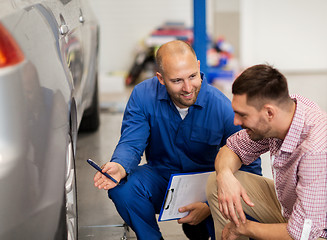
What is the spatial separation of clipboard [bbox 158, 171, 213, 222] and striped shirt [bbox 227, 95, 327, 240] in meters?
0.47

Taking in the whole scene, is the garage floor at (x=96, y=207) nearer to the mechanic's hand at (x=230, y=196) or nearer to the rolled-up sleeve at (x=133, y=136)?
the rolled-up sleeve at (x=133, y=136)

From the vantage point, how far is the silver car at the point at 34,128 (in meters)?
1.27

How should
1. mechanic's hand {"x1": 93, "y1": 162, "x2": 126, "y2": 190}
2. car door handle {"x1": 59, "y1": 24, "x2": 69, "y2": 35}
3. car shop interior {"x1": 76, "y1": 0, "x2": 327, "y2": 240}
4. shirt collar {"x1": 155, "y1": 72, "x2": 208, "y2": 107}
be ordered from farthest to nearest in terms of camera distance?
car shop interior {"x1": 76, "y1": 0, "x2": 327, "y2": 240} → shirt collar {"x1": 155, "y1": 72, "x2": 208, "y2": 107} → mechanic's hand {"x1": 93, "y1": 162, "x2": 126, "y2": 190} → car door handle {"x1": 59, "y1": 24, "x2": 69, "y2": 35}

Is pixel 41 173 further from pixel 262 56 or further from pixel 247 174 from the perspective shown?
pixel 262 56

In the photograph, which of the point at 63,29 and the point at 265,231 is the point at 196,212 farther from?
the point at 63,29

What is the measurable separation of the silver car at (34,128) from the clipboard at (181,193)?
575 millimetres

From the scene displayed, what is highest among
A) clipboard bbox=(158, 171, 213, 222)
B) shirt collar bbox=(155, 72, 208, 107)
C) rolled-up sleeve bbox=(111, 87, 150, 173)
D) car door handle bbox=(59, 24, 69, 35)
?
car door handle bbox=(59, 24, 69, 35)

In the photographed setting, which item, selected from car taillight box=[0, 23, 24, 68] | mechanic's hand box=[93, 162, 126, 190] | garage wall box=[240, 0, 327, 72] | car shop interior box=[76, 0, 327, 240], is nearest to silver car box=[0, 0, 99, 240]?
car taillight box=[0, 23, 24, 68]

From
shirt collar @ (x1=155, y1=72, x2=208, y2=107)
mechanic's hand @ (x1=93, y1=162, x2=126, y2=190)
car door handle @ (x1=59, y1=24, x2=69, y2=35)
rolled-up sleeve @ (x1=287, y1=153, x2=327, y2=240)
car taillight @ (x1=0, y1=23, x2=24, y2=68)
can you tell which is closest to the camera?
car taillight @ (x1=0, y1=23, x2=24, y2=68)

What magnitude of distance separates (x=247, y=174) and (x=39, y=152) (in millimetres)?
1068

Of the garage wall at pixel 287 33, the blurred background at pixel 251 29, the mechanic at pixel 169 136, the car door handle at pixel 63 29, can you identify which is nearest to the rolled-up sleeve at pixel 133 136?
the mechanic at pixel 169 136

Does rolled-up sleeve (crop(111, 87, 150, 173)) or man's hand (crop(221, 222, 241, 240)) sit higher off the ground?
rolled-up sleeve (crop(111, 87, 150, 173))

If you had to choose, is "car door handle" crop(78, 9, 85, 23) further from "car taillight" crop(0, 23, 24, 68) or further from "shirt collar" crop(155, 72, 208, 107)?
"car taillight" crop(0, 23, 24, 68)

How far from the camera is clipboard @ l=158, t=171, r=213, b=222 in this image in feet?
7.29
